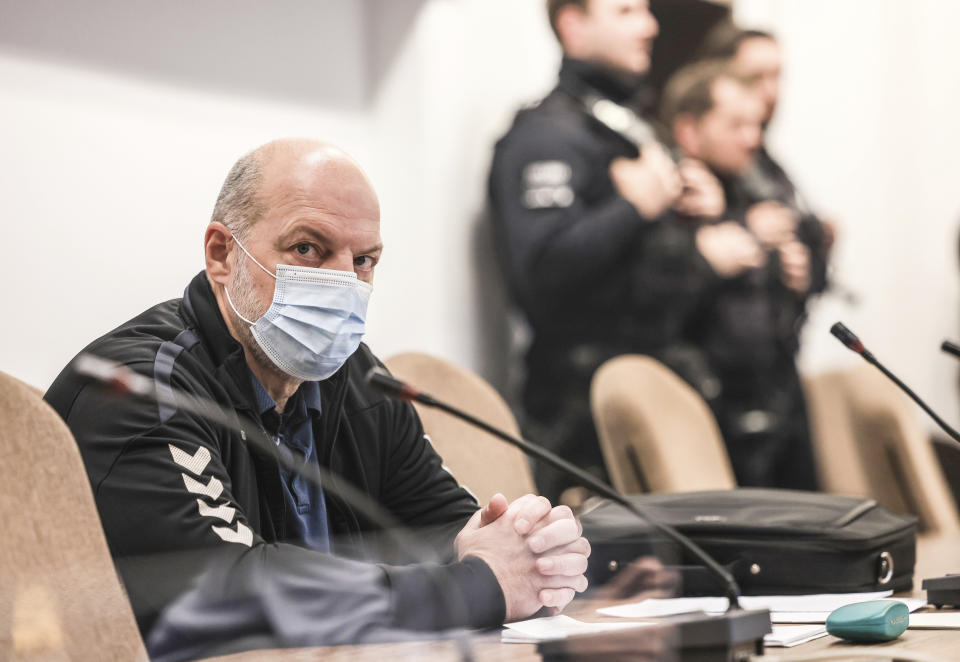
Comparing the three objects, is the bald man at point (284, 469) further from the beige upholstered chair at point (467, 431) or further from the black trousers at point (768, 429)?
the black trousers at point (768, 429)

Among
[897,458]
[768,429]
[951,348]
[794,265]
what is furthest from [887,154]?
[951,348]

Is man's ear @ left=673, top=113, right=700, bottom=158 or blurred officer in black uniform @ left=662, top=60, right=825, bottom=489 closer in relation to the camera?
Answer: blurred officer in black uniform @ left=662, top=60, right=825, bottom=489

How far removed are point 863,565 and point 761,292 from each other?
2036 millimetres

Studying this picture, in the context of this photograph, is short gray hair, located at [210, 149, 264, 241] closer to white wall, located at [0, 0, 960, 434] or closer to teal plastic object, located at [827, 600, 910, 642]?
white wall, located at [0, 0, 960, 434]

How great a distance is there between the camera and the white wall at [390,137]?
1.68 meters

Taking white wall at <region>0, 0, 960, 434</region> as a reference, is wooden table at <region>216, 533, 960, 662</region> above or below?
below

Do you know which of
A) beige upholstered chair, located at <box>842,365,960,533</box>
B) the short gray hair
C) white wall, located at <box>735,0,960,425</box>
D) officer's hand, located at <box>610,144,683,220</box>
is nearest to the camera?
the short gray hair

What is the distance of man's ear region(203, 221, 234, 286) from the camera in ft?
4.78

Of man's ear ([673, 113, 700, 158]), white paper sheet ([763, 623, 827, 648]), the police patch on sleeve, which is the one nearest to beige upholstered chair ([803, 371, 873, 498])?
man's ear ([673, 113, 700, 158])

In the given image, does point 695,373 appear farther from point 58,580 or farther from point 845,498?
point 58,580

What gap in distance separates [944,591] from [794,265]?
2.38m

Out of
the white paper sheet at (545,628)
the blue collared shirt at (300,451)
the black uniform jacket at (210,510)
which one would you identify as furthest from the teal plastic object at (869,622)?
the blue collared shirt at (300,451)

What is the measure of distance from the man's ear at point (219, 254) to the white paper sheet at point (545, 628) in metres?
0.57

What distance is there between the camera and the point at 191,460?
1195 mm
